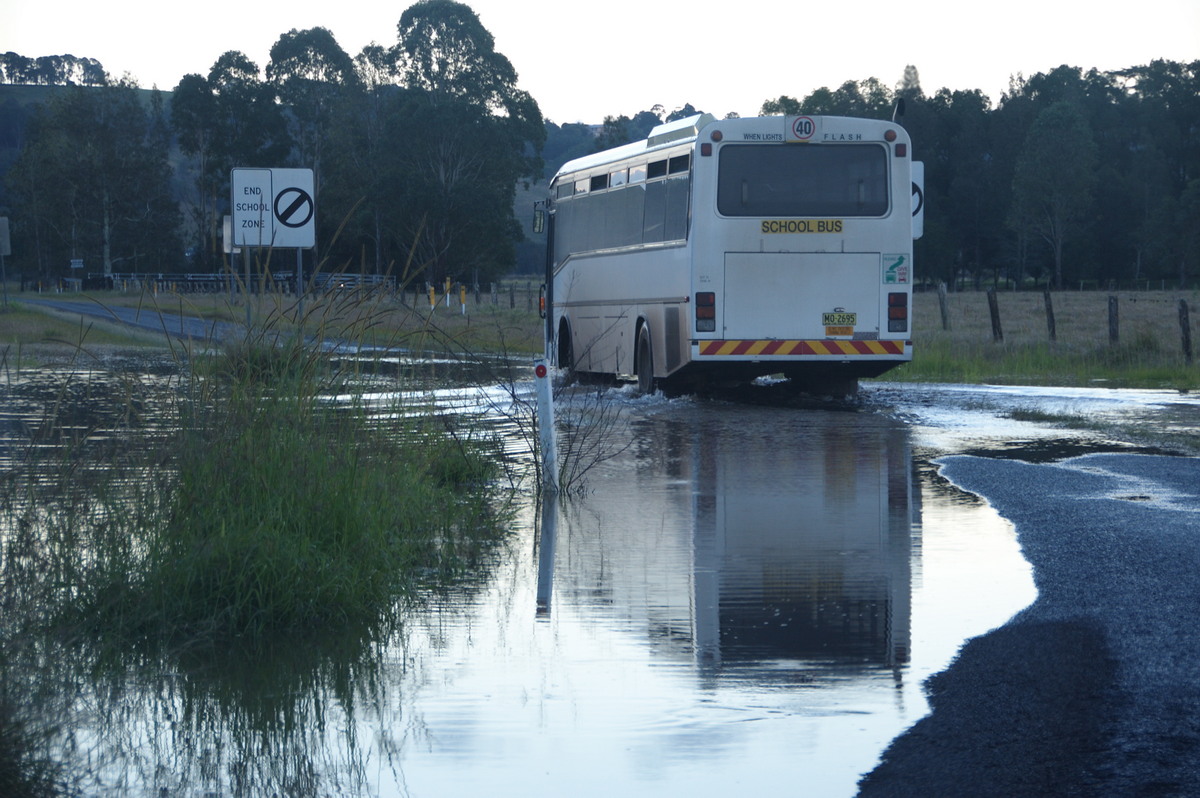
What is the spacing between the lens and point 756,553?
28.3 ft

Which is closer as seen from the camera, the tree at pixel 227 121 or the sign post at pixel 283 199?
the sign post at pixel 283 199

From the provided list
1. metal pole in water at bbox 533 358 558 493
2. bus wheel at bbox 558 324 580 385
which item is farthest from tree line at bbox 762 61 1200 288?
metal pole in water at bbox 533 358 558 493

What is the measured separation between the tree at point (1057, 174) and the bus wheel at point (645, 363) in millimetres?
90247

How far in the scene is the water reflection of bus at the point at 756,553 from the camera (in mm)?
6551

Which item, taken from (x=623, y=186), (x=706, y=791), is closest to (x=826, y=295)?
(x=623, y=186)

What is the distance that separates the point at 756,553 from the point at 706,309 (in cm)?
1052

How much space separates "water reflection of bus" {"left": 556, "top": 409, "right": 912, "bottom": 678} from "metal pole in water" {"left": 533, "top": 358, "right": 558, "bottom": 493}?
38cm

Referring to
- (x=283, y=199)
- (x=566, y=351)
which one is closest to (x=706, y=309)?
(x=283, y=199)

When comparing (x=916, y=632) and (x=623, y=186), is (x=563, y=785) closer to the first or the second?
(x=916, y=632)

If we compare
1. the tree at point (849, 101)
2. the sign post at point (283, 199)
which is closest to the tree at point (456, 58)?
the tree at point (849, 101)

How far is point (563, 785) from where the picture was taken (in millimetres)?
4621

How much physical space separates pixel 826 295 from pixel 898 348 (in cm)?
113

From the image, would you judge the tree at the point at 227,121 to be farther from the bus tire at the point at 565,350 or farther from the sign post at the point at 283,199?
the sign post at the point at 283,199

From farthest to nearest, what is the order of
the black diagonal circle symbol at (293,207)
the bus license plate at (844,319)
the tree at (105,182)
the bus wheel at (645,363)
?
1. the tree at (105,182)
2. the bus wheel at (645,363)
3. the black diagonal circle symbol at (293,207)
4. the bus license plate at (844,319)
